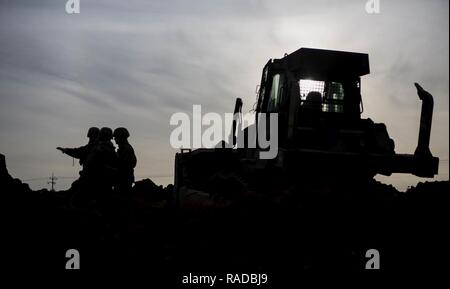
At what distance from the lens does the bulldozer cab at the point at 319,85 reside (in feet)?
32.2

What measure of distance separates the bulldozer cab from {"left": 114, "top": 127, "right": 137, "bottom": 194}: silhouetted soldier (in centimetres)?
312

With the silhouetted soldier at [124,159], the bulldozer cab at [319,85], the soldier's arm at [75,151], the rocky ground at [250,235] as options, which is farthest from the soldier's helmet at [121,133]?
Answer: the bulldozer cab at [319,85]

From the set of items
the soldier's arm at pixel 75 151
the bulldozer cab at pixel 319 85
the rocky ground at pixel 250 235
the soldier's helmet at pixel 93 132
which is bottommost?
the rocky ground at pixel 250 235

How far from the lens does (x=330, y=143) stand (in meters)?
9.34

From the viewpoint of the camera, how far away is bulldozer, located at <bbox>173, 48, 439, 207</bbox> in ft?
29.1

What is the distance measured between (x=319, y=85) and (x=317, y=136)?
137 centimetres

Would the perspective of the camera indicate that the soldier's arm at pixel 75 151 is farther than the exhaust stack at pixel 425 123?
Yes

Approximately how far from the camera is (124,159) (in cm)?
1046

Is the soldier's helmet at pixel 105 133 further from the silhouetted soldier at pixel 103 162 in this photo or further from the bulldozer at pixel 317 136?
the bulldozer at pixel 317 136

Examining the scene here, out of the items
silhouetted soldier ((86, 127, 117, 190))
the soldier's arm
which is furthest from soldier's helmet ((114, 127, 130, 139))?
silhouetted soldier ((86, 127, 117, 190))

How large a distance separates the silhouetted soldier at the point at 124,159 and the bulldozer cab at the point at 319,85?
3.12m

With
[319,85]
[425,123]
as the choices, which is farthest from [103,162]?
[425,123]

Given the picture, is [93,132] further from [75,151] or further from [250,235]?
[250,235]
